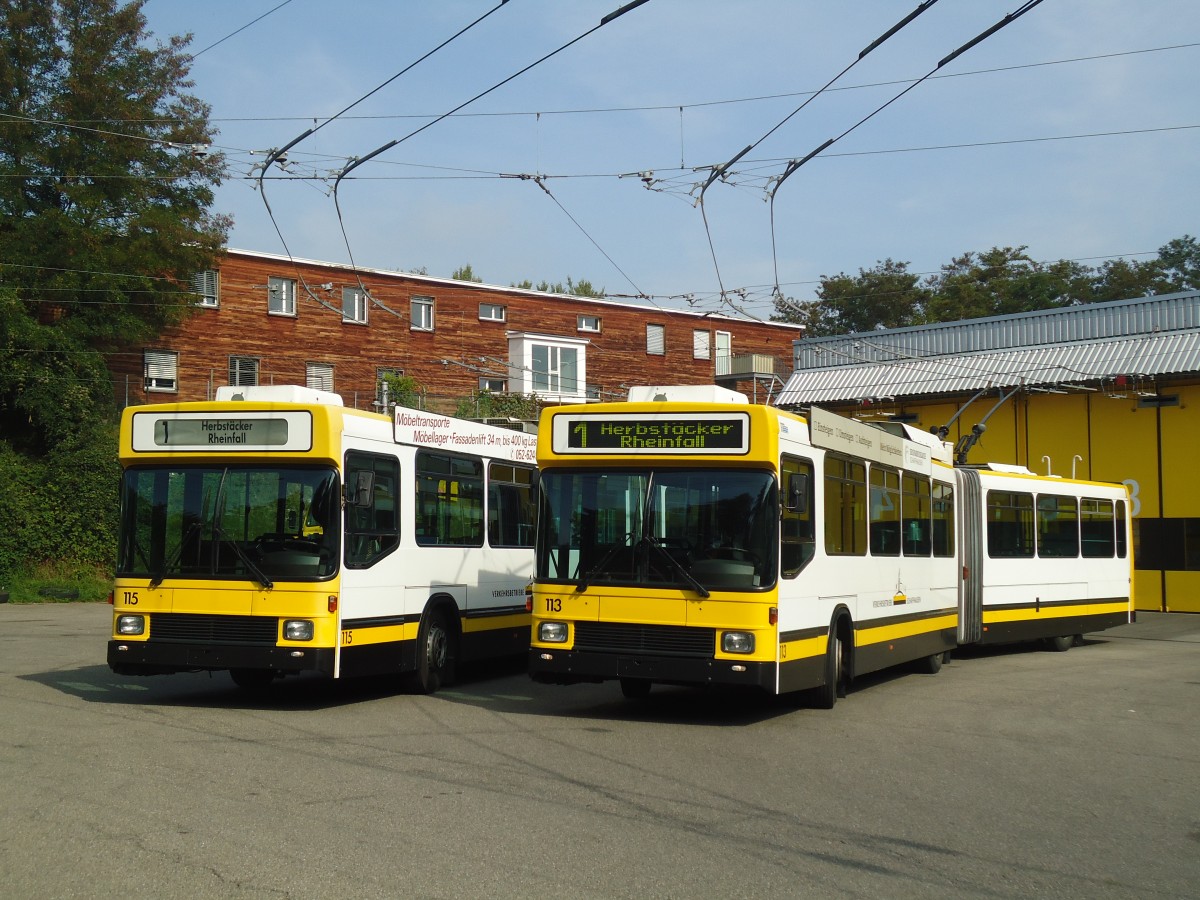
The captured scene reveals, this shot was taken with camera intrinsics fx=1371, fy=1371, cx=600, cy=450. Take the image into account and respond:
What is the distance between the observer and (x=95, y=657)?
1822 cm

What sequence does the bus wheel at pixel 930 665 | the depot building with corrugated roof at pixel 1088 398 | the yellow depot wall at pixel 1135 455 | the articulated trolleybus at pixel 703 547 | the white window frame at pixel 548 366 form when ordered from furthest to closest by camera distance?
the white window frame at pixel 548 366 → the yellow depot wall at pixel 1135 455 → the depot building with corrugated roof at pixel 1088 398 → the bus wheel at pixel 930 665 → the articulated trolleybus at pixel 703 547

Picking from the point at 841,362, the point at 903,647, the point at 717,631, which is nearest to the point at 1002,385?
the point at 841,362

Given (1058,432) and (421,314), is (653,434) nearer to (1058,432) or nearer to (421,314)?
(1058,432)

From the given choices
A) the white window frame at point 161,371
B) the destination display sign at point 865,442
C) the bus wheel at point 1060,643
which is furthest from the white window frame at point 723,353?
the destination display sign at point 865,442

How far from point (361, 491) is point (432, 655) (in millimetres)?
2573

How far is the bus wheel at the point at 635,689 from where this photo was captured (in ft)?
46.7

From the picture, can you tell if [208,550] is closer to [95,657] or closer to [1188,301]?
[95,657]

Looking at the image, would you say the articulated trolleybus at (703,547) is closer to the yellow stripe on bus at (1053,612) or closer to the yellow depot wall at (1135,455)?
the yellow stripe on bus at (1053,612)

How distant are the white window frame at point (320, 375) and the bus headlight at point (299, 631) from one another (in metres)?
35.7

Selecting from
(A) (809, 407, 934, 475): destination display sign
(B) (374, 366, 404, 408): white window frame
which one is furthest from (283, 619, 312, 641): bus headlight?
(B) (374, 366, 404, 408): white window frame

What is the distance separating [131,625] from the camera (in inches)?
499

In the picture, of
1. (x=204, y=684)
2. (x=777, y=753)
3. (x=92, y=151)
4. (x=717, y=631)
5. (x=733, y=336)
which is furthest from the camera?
(x=733, y=336)

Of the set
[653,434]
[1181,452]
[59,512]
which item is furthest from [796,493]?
[59,512]

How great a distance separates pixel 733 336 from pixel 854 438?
48.1 meters
